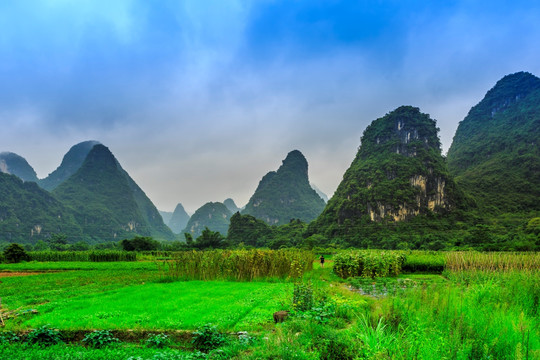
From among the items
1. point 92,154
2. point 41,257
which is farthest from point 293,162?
point 41,257

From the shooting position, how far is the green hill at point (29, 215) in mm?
82881

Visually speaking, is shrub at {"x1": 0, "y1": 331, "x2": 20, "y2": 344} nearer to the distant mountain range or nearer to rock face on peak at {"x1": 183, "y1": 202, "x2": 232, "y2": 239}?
the distant mountain range

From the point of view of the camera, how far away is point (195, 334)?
16.7 feet

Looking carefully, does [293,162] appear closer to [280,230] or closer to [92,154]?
[280,230]

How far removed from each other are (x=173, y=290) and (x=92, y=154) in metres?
143

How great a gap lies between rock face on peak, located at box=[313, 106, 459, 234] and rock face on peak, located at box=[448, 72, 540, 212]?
36.8 feet

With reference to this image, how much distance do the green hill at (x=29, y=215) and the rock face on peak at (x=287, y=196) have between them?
66.8 meters

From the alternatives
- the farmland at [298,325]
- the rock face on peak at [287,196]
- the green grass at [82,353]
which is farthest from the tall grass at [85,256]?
the rock face on peak at [287,196]

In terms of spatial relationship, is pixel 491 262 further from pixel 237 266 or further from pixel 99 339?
pixel 99 339

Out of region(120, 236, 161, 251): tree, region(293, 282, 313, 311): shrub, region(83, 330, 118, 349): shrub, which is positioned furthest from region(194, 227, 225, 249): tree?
region(83, 330, 118, 349): shrub

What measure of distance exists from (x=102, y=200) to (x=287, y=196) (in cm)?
7658

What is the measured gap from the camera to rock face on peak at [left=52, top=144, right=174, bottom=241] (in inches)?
4169

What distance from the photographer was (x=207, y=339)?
479 cm

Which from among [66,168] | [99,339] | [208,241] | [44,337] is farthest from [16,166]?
[99,339]
